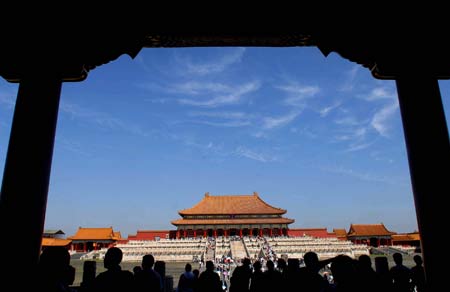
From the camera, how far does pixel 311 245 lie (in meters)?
33.3

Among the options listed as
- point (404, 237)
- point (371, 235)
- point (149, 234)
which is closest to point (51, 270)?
point (149, 234)

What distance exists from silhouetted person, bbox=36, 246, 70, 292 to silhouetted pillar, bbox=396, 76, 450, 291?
Result: 3176 mm

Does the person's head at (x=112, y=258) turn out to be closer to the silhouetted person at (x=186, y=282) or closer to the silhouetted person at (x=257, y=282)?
the silhouetted person at (x=257, y=282)

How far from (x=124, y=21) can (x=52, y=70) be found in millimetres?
987

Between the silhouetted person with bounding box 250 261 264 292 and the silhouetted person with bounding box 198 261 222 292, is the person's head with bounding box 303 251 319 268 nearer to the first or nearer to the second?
the silhouetted person with bounding box 250 261 264 292

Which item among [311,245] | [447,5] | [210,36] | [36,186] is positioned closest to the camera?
[36,186]

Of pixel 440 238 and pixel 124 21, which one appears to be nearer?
pixel 440 238

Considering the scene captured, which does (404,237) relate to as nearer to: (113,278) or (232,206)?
(232,206)

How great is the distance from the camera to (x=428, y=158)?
3.10 metres

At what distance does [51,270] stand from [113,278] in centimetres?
43

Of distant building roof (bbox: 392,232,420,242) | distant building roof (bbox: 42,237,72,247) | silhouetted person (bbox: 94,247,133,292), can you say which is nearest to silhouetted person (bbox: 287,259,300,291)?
silhouetted person (bbox: 94,247,133,292)

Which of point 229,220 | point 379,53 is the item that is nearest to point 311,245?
point 229,220

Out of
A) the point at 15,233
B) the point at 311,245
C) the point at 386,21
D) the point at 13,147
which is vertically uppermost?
the point at 386,21

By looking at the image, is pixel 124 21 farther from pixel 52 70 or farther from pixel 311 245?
pixel 311 245
